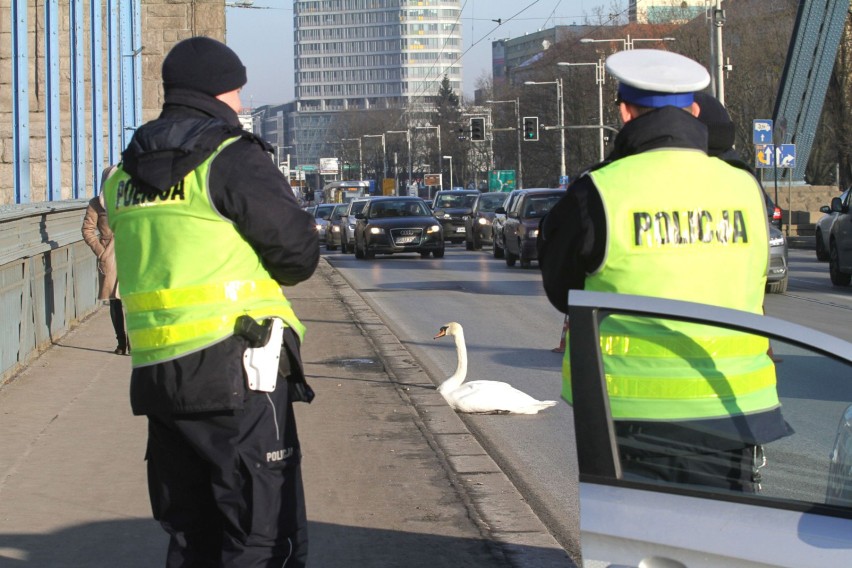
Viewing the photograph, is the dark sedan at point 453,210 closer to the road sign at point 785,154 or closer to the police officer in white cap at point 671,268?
the road sign at point 785,154

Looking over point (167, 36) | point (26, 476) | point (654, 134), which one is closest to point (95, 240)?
point (26, 476)

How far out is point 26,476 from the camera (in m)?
6.64

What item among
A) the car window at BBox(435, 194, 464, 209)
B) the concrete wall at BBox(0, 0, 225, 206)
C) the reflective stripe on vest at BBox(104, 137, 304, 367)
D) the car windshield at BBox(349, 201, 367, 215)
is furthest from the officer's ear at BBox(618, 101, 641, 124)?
the car window at BBox(435, 194, 464, 209)

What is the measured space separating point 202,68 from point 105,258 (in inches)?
328

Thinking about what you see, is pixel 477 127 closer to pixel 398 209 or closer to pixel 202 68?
pixel 398 209

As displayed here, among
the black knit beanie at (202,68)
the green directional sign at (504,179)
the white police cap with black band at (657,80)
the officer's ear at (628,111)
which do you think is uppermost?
the green directional sign at (504,179)

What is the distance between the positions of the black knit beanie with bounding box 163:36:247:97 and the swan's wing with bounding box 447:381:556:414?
535cm

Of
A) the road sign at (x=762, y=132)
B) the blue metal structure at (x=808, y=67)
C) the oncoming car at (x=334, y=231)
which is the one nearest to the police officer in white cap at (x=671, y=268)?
the road sign at (x=762, y=132)

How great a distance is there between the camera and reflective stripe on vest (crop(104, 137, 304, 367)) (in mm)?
3461

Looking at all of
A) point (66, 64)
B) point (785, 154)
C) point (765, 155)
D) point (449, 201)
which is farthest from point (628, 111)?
point (449, 201)

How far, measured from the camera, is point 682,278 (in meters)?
3.13

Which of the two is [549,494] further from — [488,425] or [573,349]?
[573,349]

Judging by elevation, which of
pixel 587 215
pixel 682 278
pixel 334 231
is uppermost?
pixel 334 231

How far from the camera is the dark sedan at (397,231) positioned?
3162 centimetres
